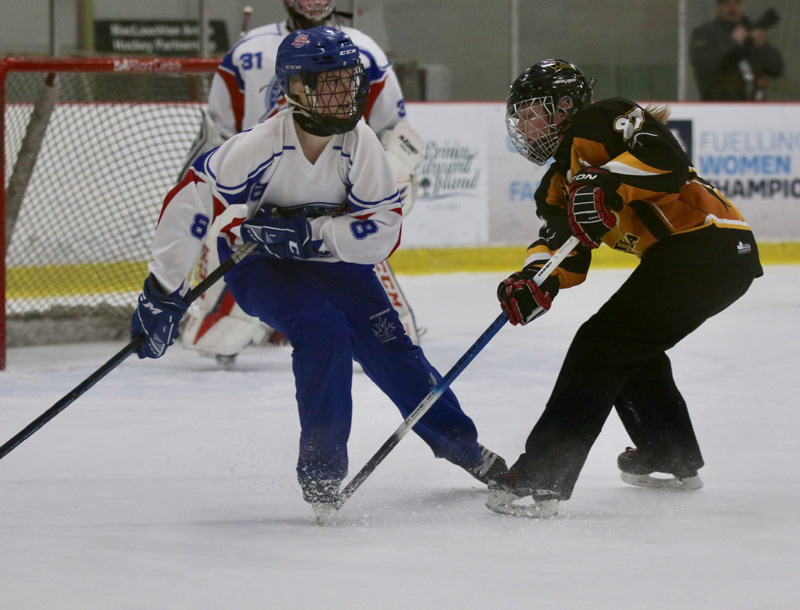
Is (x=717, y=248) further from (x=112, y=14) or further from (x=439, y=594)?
(x=112, y=14)


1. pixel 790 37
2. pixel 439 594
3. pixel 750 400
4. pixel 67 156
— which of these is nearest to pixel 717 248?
pixel 439 594

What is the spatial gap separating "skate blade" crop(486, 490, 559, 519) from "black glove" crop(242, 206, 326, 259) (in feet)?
2.01

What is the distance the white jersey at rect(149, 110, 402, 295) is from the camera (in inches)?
96.9

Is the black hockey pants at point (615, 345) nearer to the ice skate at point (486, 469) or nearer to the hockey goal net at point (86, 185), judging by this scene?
the ice skate at point (486, 469)

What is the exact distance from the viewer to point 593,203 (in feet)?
7.82

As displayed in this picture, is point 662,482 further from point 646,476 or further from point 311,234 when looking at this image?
point 311,234

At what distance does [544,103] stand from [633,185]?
0.26m

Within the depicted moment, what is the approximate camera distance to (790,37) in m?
7.98

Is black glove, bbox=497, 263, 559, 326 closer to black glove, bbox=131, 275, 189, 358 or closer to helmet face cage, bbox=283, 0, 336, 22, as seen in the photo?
black glove, bbox=131, 275, 189, 358

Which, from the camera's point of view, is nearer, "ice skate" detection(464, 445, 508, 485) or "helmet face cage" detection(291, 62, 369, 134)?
"helmet face cage" detection(291, 62, 369, 134)

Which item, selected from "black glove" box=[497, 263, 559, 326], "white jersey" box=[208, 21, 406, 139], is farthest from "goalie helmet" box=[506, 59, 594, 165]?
"white jersey" box=[208, 21, 406, 139]

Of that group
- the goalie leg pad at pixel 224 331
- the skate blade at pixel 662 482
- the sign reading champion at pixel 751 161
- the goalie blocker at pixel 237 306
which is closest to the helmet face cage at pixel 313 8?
the goalie blocker at pixel 237 306

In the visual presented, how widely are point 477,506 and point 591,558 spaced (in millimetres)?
478

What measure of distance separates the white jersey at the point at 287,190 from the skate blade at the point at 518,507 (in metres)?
0.55
